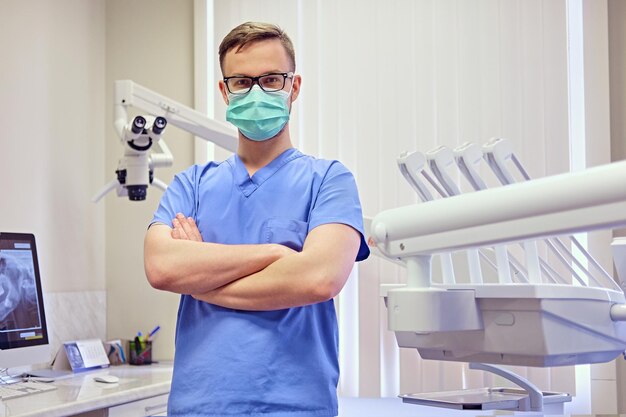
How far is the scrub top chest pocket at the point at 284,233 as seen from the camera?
1472 mm

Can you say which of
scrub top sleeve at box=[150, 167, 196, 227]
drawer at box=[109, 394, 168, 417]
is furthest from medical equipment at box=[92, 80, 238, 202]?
scrub top sleeve at box=[150, 167, 196, 227]

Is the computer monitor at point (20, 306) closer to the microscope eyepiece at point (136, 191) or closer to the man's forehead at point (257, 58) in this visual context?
the microscope eyepiece at point (136, 191)

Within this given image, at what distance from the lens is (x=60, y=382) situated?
2.58m

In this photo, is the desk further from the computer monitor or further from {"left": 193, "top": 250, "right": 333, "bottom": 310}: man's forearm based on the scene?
{"left": 193, "top": 250, "right": 333, "bottom": 310}: man's forearm

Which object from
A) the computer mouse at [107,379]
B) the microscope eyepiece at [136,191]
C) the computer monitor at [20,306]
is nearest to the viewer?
the computer monitor at [20,306]

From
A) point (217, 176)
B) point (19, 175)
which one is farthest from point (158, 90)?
point (217, 176)

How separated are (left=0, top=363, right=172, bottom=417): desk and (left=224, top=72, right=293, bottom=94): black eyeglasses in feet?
3.03

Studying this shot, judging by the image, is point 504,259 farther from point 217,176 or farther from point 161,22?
point 161,22

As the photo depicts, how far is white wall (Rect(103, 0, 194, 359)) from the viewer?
11.2 ft

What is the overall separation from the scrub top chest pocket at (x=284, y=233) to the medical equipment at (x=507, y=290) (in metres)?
0.51

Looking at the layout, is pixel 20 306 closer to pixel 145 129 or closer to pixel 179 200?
pixel 145 129

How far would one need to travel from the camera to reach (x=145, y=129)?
2.86 metres

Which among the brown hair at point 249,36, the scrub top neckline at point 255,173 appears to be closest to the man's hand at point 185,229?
the scrub top neckline at point 255,173

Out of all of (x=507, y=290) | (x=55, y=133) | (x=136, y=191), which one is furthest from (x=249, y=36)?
(x=55, y=133)
